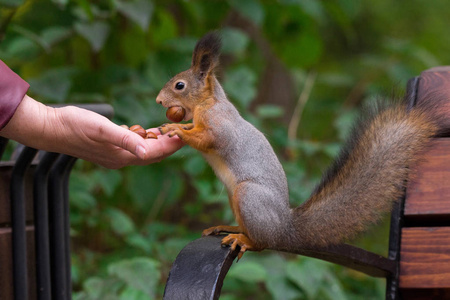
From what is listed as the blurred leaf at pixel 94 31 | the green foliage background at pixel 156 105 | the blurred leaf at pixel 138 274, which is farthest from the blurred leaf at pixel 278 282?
the blurred leaf at pixel 94 31

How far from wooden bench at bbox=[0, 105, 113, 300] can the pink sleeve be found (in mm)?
88

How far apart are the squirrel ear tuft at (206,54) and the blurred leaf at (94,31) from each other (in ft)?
1.46

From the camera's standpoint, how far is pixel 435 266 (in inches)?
39.2

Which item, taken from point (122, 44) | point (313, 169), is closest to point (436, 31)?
point (313, 169)

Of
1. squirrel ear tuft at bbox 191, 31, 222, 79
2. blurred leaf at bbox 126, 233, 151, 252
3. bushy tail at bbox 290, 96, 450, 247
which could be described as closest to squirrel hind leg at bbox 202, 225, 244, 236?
bushy tail at bbox 290, 96, 450, 247

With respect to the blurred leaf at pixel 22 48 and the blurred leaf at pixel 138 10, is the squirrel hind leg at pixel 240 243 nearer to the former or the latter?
the blurred leaf at pixel 138 10

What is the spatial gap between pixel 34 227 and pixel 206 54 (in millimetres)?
497

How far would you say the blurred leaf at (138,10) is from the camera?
1.53 metres

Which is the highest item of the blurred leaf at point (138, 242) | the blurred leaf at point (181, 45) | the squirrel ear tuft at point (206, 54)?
the blurred leaf at point (181, 45)

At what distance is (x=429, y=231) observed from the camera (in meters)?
1.00

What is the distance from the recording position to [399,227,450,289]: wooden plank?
3.24 feet

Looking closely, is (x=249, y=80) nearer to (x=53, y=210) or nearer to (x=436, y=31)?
(x=53, y=210)

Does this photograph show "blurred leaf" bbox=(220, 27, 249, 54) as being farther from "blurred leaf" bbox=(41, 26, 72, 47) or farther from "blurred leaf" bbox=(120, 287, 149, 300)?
"blurred leaf" bbox=(120, 287, 149, 300)

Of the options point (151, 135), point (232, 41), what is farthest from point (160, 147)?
point (232, 41)
